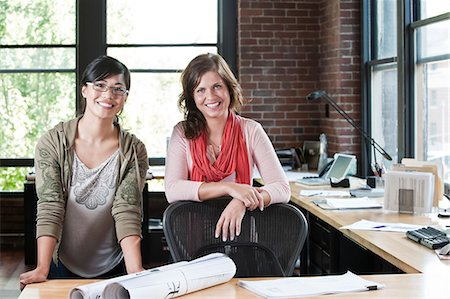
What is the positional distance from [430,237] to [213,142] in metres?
0.98

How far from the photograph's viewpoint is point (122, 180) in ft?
8.90

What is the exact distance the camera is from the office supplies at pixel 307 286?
81.8 inches

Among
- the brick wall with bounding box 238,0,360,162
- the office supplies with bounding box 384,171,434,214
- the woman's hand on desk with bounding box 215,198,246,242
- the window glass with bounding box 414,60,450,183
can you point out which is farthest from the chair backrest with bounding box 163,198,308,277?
the brick wall with bounding box 238,0,360,162

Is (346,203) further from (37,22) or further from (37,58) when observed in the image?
(37,22)

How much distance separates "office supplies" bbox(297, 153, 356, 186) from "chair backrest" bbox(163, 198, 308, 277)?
98.0 inches

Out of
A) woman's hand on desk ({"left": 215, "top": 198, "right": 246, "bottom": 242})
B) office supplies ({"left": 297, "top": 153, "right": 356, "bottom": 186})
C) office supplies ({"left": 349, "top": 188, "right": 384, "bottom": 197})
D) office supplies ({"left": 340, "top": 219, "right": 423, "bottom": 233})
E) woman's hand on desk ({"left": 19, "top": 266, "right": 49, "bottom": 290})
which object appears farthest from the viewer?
office supplies ({"left": 297, "top": 153, "right": 356, "bottom": 186})

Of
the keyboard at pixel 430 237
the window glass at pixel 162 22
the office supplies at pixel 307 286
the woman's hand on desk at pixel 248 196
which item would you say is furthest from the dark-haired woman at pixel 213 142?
the window glass at pixel 162 22

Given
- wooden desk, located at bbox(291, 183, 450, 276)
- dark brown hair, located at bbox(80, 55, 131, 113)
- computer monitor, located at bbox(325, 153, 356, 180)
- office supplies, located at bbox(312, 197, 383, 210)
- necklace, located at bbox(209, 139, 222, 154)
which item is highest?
dark brown hair, located at bbox(80, 55, 131, 113)

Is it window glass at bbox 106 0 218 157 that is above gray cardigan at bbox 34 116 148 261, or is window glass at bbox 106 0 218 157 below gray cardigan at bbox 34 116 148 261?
above

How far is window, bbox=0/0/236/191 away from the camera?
6.73 metres

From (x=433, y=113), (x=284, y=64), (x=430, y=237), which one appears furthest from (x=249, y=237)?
(x=284, y=64)

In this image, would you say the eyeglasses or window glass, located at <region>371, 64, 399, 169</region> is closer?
the eyeglasses

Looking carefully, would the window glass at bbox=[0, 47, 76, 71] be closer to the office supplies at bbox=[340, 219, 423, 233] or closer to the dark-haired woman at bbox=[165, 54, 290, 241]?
the dark-haired woman at bbox=[165, 54, 290, 241]

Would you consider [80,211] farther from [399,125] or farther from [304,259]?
[399,125]
